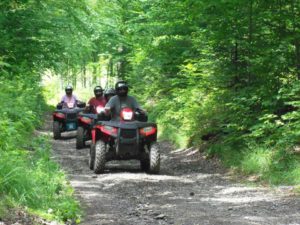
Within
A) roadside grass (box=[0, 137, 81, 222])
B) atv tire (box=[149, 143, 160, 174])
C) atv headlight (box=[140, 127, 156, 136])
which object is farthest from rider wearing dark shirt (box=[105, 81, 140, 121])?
roadside grass (box=[0, 137, 81, 222])

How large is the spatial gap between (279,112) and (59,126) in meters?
7.83

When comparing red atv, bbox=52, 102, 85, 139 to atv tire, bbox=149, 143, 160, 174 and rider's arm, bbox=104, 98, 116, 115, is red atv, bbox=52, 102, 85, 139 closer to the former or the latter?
rider's arm, bbox=104, 98, 116, 115

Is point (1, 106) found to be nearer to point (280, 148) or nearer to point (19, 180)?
point (19, 180)

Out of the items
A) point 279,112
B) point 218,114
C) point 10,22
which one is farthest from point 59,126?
point 279,112

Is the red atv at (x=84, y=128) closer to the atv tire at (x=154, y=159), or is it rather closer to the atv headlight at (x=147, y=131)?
the atv headlight at (x=147, y=131)

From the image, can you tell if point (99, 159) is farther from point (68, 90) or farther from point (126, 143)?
point (68, 90)

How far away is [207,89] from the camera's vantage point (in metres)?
13.2

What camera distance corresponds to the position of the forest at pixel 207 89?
6.72 meters

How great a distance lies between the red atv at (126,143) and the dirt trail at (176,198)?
29 centimetres

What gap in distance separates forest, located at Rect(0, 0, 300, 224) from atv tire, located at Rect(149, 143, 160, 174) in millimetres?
1684

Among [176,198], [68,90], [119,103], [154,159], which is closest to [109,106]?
[119,103]

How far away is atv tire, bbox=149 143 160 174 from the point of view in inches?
385

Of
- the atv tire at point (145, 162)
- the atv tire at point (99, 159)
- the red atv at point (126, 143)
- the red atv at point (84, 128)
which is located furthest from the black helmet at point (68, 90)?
the atv tire at point (99, 159)

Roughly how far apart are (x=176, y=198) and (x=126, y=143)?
2.56 metres
